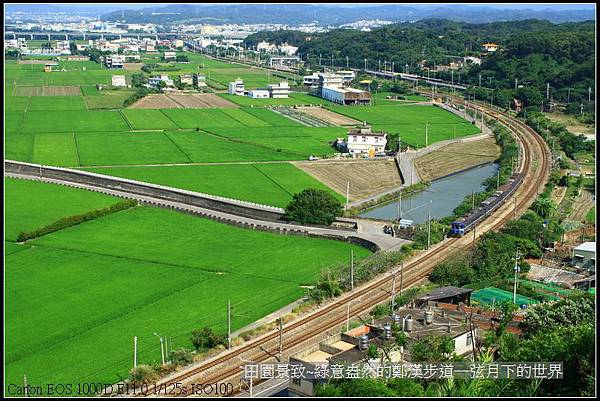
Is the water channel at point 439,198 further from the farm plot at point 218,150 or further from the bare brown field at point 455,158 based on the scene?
the farm plot at point 218,150

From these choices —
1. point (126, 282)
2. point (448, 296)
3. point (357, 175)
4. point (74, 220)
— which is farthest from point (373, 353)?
point (357, 175)

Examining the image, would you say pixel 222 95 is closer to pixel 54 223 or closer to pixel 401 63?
pixel 401 63

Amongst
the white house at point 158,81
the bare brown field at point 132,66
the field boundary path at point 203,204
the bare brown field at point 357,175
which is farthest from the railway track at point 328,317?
Answer: the bare brown field at point 132,66

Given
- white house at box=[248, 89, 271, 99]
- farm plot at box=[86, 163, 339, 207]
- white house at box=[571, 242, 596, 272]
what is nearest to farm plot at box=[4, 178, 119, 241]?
farm plot at box=[86, 163, 339, 207]

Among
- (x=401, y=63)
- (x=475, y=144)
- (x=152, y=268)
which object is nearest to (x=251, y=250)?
(x=152, y=268)

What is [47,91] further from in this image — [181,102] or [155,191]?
[155,191]
